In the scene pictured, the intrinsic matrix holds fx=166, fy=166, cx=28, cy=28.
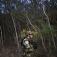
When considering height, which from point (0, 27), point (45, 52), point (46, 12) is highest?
point (46, 12)

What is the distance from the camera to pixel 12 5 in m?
6.43

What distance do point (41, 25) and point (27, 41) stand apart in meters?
1.39

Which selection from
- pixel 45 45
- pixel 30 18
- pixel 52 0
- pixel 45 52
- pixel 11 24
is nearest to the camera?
pixel 45 52

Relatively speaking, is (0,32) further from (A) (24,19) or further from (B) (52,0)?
(B) (52,0)

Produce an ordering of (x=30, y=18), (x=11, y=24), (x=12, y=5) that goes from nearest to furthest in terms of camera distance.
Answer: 1. (x=11, y=24)
2. (x=30, y=18)
3. (x=12, y=5)

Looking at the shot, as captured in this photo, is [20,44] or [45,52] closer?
[45,52]

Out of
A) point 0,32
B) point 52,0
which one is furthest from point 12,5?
point 52,0

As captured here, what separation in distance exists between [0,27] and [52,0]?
2.87 metres

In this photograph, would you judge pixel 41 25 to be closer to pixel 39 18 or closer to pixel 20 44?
pixel 39 18

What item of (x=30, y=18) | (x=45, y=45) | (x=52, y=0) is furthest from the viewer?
(x=52, y=0)

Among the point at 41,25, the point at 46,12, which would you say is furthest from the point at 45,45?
the point at 46,12

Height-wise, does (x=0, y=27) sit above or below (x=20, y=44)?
above

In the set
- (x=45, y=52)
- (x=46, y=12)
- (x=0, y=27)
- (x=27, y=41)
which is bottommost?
(x=45, y=52)

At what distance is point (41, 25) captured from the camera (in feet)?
18.8
